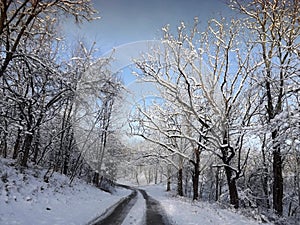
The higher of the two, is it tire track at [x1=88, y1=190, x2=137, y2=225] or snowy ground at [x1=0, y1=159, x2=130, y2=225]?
snowy ground at [x1=0, y1=159, x2=130, y2=225]

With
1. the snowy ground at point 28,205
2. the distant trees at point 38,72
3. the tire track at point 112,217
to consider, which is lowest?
the tire track at point 112,217

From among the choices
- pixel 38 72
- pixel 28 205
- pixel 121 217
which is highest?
pixel 38 72

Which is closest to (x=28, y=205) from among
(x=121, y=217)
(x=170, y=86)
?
(x=121, y=217)

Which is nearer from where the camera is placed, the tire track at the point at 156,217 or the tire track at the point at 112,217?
the tire track at the point at 112,217

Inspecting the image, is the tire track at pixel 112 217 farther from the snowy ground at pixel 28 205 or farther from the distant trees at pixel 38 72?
the distant trees at pixel 38 72

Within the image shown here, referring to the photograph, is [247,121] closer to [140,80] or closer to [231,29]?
[231,29]

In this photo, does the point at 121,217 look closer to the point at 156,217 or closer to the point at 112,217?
the point at 112,217

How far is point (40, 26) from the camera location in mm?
Result: 9898

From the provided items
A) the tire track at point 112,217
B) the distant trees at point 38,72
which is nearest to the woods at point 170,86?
the distant trees at point 38,72

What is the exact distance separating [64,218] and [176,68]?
11761mm

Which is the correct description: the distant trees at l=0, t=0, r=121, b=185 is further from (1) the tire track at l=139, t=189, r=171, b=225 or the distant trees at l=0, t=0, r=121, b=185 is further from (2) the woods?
(1) the tire track at l=139, t=189, r=171, b=225

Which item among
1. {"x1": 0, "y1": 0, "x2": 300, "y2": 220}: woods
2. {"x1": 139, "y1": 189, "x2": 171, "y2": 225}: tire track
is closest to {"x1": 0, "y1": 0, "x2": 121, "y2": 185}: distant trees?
{"x1": 0, "y1": 0, "x2": 300, "y2": 220}: woods

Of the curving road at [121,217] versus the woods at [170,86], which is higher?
the woods at [170,86]

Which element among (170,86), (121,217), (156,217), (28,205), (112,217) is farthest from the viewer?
(170,86)
